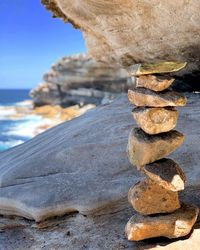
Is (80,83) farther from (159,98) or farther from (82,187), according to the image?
(159,98)

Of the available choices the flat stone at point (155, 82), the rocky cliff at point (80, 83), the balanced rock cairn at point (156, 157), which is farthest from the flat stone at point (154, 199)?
the rocky cliff at point (80, 83)

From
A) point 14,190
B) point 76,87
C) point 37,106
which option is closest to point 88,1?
point 14,190

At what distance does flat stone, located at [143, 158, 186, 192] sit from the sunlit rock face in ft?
9.88

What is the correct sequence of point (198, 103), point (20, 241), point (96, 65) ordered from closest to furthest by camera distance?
point (20, 241) → point (198, 103) → point (96, 65)

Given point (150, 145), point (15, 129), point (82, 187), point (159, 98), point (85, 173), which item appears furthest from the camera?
point (15, 129)

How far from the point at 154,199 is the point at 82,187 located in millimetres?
1267

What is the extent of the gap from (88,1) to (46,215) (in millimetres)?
3579

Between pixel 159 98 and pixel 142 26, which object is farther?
pixel 142 26

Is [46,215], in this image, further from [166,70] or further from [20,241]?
[166,70]

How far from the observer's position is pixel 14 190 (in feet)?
16.5

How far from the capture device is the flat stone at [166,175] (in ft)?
11.3

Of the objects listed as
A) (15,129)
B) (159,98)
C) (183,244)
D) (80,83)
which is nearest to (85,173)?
(183,244)

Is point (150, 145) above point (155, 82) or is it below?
below

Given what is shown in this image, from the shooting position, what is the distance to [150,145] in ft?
11.4
